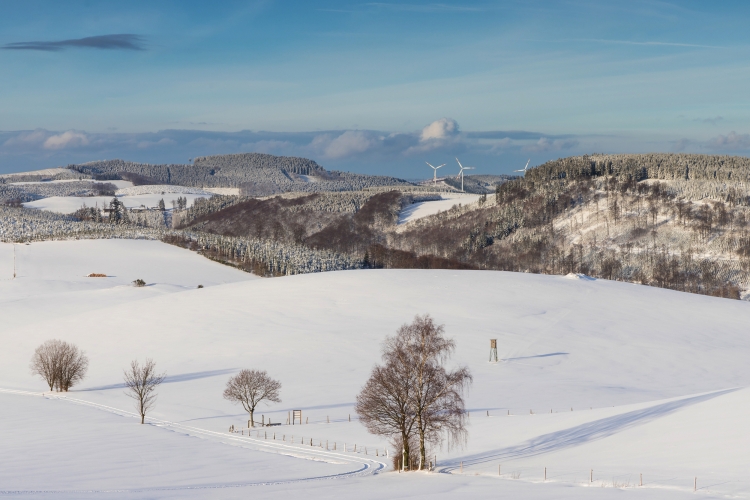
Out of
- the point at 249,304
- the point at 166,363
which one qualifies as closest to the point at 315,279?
the point at 249,304

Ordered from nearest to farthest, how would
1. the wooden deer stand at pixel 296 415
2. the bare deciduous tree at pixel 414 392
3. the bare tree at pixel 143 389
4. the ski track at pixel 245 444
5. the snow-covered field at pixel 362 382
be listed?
the ski track at pixel 245 444 → the snow-covered field at pixel 362 382 → the bare deciduous tree at pixel 414 392 → the wooden deer stand at pixel 296 415 → the bare tree at pixel 143 389

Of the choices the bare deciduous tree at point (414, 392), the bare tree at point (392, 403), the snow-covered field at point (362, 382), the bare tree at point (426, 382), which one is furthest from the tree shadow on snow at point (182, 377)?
the bare tree at point (426, 382)

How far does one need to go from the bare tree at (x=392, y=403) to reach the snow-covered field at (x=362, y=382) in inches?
95.1

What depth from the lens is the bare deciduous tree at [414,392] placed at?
1939 inches

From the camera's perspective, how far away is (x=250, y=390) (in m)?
73.4

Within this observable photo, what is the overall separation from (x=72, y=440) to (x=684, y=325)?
86.6m

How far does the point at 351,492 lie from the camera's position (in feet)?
135

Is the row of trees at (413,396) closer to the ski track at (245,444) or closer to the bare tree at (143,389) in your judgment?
the ski track at (245,444)

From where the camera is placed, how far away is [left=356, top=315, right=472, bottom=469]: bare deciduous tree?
49250 mm

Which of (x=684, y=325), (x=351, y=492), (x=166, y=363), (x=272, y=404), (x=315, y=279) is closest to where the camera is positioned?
(x=351, y=492)

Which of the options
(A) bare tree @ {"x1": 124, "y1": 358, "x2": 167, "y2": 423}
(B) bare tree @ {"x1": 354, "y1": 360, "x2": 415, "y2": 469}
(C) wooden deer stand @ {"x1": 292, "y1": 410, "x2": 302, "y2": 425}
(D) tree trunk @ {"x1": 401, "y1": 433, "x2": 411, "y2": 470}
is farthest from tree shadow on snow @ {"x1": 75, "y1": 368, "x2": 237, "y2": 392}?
(D) tree trunk @ {"x1": 401, "y1": 433, "x2": 411, "y2": 470}

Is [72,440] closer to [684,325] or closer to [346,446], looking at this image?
[346,446]

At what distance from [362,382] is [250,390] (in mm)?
16073

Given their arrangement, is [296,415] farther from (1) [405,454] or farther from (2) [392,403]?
(1) [405,454]
